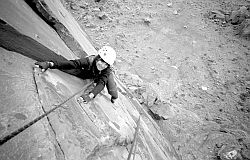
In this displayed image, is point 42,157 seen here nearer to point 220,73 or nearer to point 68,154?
point 68,154

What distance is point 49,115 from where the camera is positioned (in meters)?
2.03

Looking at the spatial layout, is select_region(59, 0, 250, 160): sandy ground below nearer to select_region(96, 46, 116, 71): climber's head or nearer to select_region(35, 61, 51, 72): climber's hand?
select_region(96, 46, 116, 71): climber's head

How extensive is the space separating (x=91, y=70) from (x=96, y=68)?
0.37ft

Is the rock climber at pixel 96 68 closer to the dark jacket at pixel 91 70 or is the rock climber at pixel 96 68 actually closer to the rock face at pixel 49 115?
the dark jacket at pixel 91 70

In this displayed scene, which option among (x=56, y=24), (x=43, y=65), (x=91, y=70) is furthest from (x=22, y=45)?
(x=56, y=24)

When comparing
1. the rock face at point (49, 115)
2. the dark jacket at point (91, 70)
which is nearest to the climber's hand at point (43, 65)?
the rock face at point (49, 115)

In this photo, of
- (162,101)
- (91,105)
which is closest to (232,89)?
(162,101)

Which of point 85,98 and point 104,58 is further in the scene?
point 104,58

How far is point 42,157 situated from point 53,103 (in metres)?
0.69

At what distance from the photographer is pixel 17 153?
154 centimetres

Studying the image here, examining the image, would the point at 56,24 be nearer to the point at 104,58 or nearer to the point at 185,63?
the point at 104,58

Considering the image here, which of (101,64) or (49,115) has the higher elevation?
(49,115)

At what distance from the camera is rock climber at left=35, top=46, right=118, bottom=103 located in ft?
9.48

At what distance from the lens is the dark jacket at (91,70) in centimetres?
292
